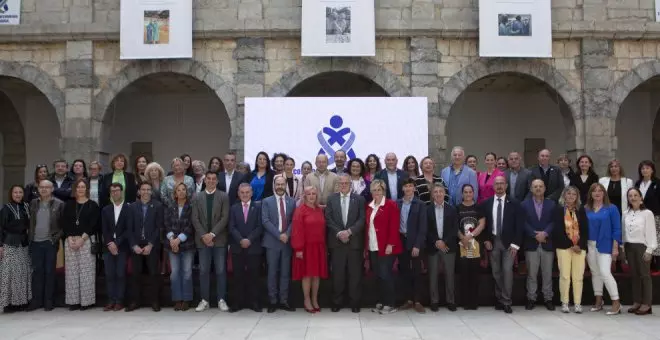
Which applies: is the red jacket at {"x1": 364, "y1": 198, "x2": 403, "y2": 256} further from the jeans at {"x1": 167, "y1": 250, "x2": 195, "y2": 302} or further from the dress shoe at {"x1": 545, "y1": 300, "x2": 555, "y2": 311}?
the jeans at {"x1": 167, "y1": 250, "x2": 195, "y2": 302}

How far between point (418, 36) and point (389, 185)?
4.52 metres

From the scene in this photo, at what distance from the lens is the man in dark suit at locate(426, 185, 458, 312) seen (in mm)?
6973

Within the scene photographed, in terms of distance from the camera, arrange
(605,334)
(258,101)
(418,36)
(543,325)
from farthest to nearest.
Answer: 1. (418,36)
2. (258,101)
3. (543,325)
4. (605,334)

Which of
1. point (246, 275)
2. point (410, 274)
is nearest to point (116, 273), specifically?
point (246, 275)

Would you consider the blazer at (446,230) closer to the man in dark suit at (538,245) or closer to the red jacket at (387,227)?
the red jacket at (387,227)

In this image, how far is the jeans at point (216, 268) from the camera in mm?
7086

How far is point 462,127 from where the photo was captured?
14562 millimetres

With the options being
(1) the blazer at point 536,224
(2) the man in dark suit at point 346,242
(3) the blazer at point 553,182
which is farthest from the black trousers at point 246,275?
(3) the blazer at point 553,182

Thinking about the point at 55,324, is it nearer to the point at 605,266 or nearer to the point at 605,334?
the point at 605,334

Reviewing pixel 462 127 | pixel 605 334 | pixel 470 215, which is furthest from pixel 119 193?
pixel 462 127

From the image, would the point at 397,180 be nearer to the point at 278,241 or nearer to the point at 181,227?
the point at 278,241

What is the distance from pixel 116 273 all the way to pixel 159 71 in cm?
507

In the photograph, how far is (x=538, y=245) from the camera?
A: 7.02m

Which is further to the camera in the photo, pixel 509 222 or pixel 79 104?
pixel 79 104
